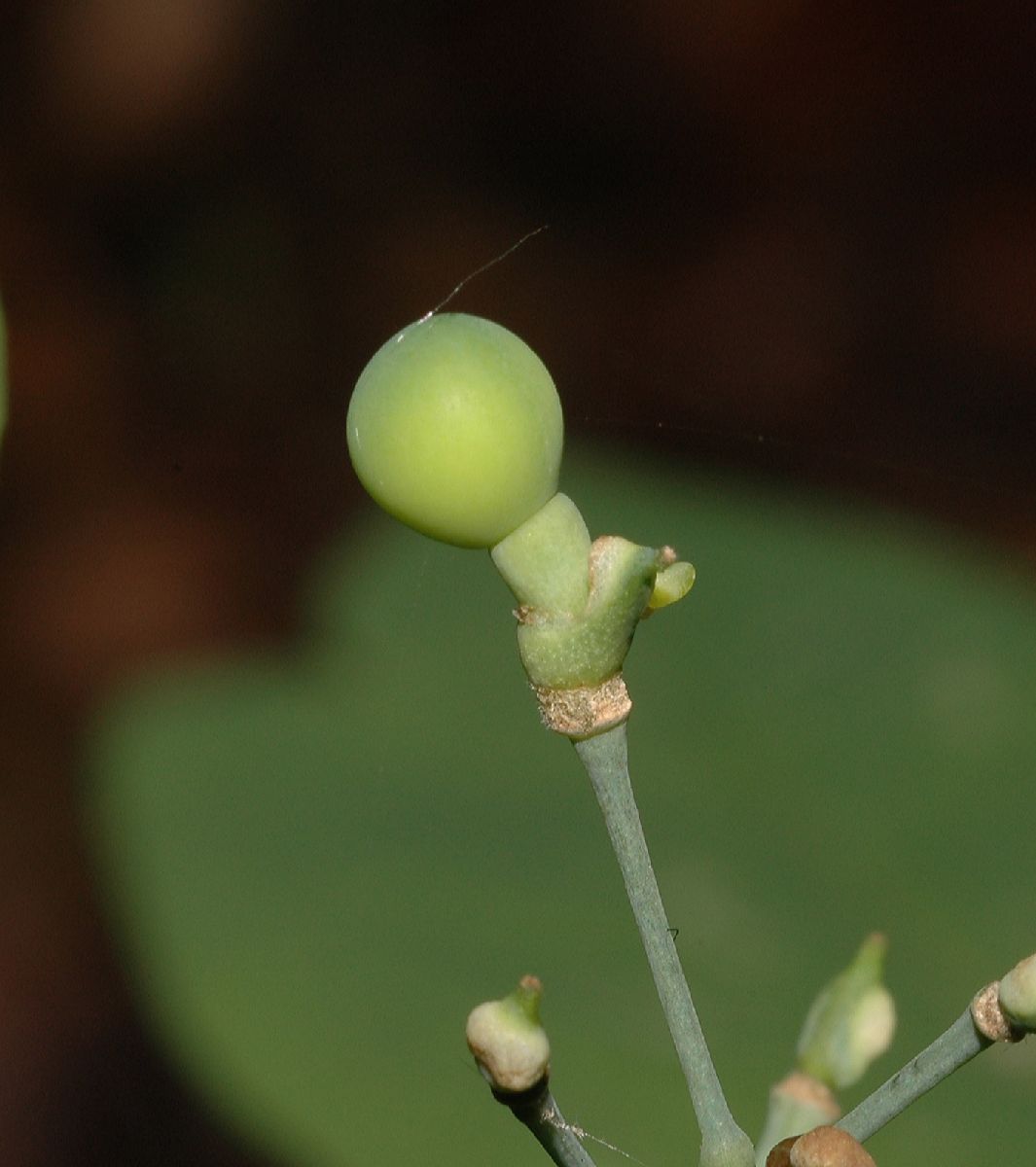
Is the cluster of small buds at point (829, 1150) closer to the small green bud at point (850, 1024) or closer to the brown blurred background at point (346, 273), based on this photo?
the small green bud at point (850, 1024)

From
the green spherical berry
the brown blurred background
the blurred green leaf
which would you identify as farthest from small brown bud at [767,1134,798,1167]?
the brown blurred background

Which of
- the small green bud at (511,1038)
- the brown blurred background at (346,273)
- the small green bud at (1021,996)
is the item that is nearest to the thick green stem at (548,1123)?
the small green bud at (511,1038)

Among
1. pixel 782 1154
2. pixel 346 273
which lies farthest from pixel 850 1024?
pixel 346 273

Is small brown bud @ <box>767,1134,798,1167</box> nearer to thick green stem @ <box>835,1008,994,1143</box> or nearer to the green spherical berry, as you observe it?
thick green stem @ <box>835,1008,994,1143</box>

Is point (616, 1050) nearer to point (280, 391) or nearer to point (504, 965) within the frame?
point (504, 965)

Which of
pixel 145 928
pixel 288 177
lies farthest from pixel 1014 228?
pixel 145 928

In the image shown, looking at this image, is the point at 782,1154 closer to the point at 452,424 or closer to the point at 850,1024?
the point at 850,1024

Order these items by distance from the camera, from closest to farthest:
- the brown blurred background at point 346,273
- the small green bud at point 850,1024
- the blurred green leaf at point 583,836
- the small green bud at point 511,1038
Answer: the small green bud at point 511,1038, the small green bud at point 850,1024, the blurred green leaf at point 583,836, the brown blurred background at point 346,273
